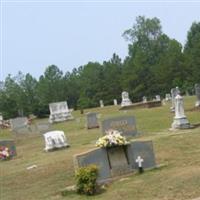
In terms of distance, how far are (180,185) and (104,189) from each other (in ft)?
5.63

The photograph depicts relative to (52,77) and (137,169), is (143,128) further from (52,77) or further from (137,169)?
(52,77)

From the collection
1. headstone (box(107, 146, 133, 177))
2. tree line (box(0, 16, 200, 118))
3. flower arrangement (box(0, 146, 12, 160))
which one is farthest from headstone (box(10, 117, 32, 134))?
tree line (box(0, 16, 200, 118))

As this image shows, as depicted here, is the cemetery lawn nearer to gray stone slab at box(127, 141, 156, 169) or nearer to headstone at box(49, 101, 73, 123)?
gray stone slab at box(127, 141, 156, 169)

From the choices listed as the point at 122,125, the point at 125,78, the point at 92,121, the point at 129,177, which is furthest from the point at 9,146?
the point at 125,78

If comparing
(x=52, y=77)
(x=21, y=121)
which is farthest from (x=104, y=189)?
(x=52, y=77)

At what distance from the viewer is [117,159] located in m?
12.9

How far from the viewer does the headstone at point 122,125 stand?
19828 mm

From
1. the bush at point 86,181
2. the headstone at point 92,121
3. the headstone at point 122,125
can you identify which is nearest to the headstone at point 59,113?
the headstone at point 92,121

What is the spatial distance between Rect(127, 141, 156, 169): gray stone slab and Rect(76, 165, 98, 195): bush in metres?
1.76

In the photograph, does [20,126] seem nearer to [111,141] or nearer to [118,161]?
[118,161]

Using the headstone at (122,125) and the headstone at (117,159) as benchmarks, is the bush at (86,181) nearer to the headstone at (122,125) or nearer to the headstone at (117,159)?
the headstone at (117,159)

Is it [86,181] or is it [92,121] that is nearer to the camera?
[86,181]

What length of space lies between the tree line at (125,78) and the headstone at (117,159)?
54.5 m

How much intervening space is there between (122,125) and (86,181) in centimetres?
907
